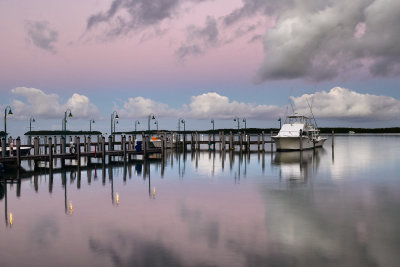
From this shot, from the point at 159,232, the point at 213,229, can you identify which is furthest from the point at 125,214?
the point at 213,229

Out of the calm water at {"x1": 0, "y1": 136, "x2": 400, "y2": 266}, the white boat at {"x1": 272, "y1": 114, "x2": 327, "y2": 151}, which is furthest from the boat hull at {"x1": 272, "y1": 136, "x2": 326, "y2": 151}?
the calm water at {"x1": 0, "y1": 136, "x2": 400, "y2": 266}

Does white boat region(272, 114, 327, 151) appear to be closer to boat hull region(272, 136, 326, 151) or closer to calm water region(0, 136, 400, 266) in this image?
boat hull region(272, 136, 326, 151)

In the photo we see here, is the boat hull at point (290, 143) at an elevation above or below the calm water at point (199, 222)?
above

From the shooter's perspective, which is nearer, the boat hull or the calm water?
the calm water

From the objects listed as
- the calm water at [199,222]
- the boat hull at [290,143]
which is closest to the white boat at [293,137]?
the boat hull at [290,143]

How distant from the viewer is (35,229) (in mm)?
15586

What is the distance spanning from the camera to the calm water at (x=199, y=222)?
11984 mm

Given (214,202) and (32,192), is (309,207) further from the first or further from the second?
(32,192)

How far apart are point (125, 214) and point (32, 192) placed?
996cm

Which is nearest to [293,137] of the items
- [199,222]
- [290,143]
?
[290,143]

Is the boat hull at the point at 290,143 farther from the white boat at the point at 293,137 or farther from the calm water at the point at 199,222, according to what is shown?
the calm water at the point at 199,222

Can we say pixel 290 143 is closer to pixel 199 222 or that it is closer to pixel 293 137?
pixel 293 137

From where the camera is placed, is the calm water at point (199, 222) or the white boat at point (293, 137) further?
the white boat at point (293, 137)

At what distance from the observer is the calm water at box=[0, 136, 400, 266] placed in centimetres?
1198
